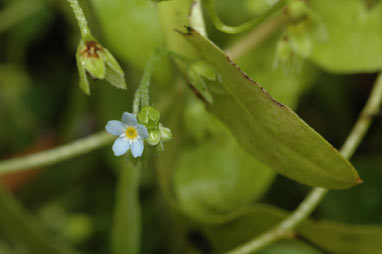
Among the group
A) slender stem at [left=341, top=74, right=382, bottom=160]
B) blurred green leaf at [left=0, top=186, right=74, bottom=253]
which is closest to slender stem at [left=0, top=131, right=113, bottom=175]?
blurred green leaf at [left=0, top=186, right=74, bottom=253]

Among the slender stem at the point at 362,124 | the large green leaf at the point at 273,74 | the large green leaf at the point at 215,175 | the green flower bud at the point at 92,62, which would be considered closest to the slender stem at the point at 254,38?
the large green leaf at the point at 273,74

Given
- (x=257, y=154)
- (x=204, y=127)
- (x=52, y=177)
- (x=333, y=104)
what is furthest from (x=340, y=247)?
(x=52, y=177)

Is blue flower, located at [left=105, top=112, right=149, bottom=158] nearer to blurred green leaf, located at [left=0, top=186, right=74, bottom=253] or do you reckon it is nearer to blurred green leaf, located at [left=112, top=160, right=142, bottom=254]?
blurred green leaf, located at [left=112, top=160, right=142, bottom=254]

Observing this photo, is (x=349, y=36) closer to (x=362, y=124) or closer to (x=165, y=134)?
(x=362, y=124)

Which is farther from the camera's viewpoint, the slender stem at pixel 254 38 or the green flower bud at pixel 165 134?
the slender stem at pixel 254 38

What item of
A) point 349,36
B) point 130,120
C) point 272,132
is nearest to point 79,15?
point 130,120

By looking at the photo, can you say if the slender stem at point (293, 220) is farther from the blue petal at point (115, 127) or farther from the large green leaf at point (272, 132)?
the blue petal at point (115, 127)

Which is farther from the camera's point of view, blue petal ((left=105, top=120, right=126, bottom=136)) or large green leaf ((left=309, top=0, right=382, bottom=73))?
large green leaf ((left=309, top=0, right=382, bottom=73))

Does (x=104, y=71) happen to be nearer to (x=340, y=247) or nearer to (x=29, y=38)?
(x=340, y=247)
